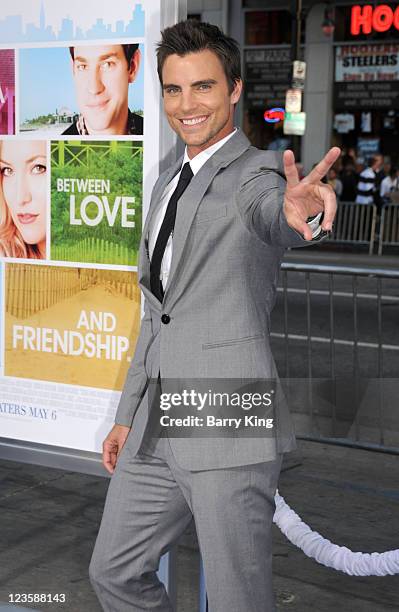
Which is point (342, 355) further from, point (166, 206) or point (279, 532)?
point (166, 206)

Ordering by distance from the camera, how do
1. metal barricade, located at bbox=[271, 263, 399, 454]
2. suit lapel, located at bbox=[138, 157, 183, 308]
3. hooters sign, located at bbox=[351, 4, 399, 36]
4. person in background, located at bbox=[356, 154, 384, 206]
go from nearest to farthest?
suit lapel, located at bbox=[138, 157, 183, 308] < metal barricade, located at bbox=[271, 263, 399, 454] < person in background, located at bbox=[356, 154, 384, 206] < hooters sign, located at bbox=[351, 4, 399, 36]

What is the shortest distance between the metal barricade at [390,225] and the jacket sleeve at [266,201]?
64.8 ft

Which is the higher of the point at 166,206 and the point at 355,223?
the point at 166,206

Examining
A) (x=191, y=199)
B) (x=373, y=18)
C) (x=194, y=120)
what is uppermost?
(x=373, y=18)

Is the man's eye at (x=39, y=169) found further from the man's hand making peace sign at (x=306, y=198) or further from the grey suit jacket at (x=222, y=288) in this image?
the man's hand making peace sign at (x=306, y=198)

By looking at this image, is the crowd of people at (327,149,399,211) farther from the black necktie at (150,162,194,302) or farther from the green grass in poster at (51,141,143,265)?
the black necktie at (150,162,194,302)

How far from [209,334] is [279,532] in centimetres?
282

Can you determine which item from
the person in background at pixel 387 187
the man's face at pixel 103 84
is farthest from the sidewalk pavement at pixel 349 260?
the person in background at pixel 387 187

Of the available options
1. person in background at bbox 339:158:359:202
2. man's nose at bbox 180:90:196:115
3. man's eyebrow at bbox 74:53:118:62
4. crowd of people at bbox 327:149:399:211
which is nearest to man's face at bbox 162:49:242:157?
man's nose at bbox 180:90:196:115

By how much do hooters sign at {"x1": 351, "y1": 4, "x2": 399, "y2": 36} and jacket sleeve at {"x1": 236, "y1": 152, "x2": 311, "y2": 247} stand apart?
1067 inches

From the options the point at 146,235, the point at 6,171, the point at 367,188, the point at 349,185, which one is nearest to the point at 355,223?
the point at 367,188

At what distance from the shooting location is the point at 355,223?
2339cm

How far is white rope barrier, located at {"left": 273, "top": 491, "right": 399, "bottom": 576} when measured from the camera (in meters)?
4.14

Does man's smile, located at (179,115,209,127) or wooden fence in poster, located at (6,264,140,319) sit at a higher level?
man's smile, located at (179,115,209,127)
